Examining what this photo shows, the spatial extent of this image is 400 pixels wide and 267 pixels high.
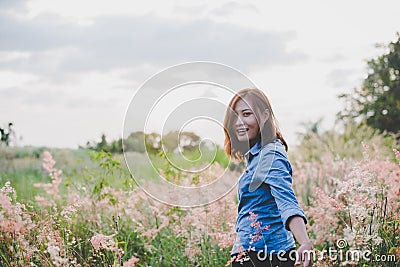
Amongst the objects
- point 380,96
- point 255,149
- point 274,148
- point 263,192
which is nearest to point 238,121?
point 255,149

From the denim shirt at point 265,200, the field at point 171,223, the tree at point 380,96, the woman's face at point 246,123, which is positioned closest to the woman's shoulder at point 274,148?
the denim shirt at point 265,200

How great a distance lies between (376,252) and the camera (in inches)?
128

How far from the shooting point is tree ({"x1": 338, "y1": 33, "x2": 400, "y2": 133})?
11336 mm

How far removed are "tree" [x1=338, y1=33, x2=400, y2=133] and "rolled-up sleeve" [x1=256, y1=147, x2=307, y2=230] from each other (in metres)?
9.13

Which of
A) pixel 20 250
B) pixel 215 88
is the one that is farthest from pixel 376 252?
pixel 20 250

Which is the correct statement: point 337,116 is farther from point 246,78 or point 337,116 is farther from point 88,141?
point 246,78

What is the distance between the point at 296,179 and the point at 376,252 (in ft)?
9.55

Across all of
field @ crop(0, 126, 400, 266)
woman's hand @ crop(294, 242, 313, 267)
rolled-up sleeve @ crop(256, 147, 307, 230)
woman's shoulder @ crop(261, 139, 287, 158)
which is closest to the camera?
woman's hand @ crop(294, 242, 313, 267)

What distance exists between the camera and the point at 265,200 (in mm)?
2787

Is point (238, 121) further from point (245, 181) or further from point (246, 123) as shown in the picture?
point (245, 181)

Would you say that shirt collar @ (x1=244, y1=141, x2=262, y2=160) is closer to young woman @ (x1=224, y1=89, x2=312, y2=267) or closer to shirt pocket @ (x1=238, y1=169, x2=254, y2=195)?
young woman @ (x1=224, y1=89, x2=312, y2=267)

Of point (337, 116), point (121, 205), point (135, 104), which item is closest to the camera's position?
Result: point (135, 104)

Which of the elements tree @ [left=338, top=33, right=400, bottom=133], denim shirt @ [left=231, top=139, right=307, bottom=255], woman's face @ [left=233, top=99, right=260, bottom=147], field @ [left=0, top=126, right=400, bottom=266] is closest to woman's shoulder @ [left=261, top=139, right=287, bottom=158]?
denim shirt @ [left=231, top=139, right=307, bottom=255]

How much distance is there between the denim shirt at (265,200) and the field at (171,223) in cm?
37
